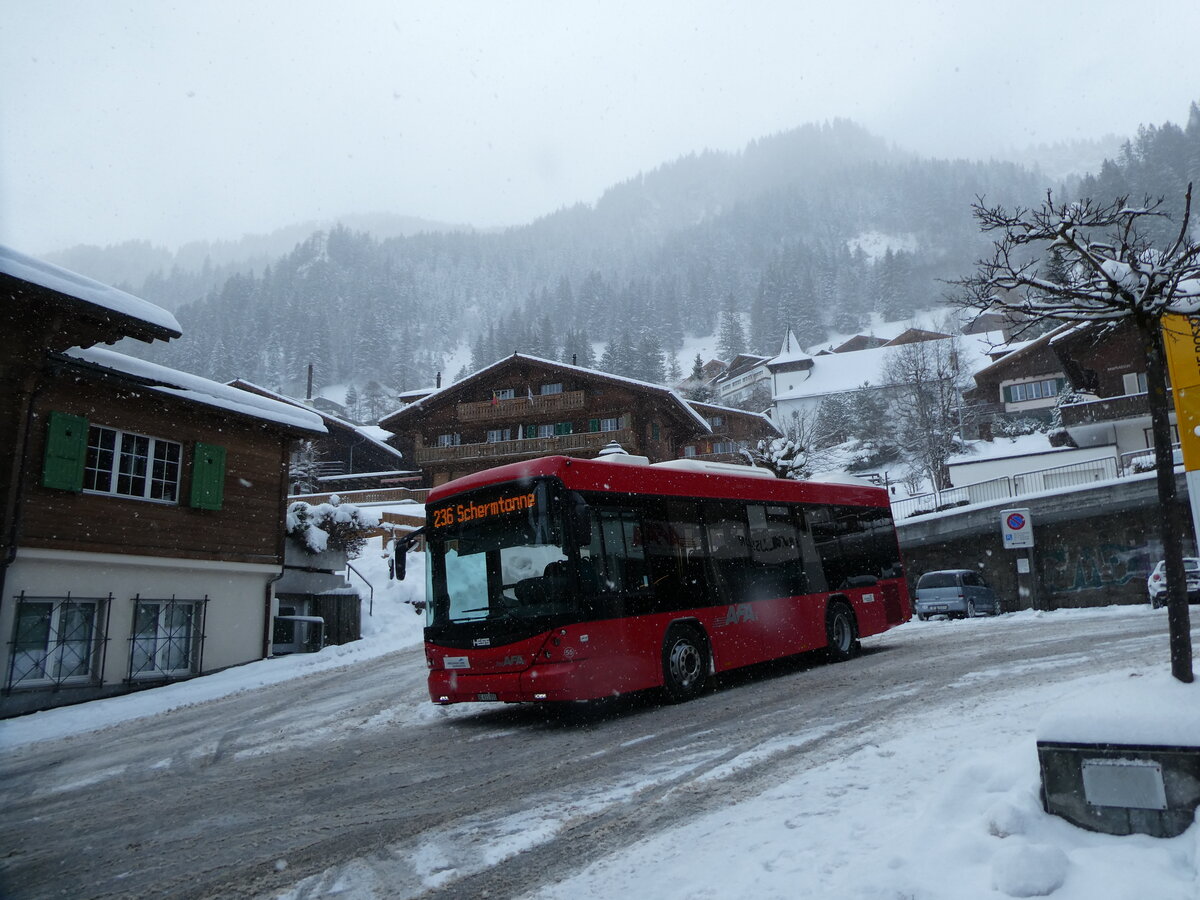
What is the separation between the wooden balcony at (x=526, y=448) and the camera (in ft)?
153

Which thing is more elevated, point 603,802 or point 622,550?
point 622,550

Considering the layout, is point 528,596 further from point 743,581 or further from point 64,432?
point 64,432

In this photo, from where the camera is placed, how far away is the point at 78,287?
46.6 feet

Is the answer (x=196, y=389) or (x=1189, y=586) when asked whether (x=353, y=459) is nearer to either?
(x=196, y=389)

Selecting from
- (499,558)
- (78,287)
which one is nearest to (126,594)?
(78,287)

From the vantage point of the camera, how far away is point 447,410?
50.0m

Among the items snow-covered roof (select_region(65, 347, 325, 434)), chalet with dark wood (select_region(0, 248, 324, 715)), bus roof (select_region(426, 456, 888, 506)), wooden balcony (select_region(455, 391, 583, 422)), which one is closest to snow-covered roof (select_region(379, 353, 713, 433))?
wooden balcony (select_region(455, 391, 583, 422))

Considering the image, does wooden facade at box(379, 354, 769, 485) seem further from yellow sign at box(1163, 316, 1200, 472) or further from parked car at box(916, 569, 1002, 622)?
yellow sign at box(1163, 316, 1200, 472)

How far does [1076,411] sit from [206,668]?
3892 cm

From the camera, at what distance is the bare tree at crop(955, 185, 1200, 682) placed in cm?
512

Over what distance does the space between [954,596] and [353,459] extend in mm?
38911

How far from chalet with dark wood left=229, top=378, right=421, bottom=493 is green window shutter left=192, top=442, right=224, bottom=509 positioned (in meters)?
26.8

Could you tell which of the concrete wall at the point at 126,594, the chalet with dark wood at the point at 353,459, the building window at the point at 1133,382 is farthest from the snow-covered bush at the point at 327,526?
the building window at the point at 1133,382

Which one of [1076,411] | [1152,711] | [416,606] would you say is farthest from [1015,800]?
[1076,411]
